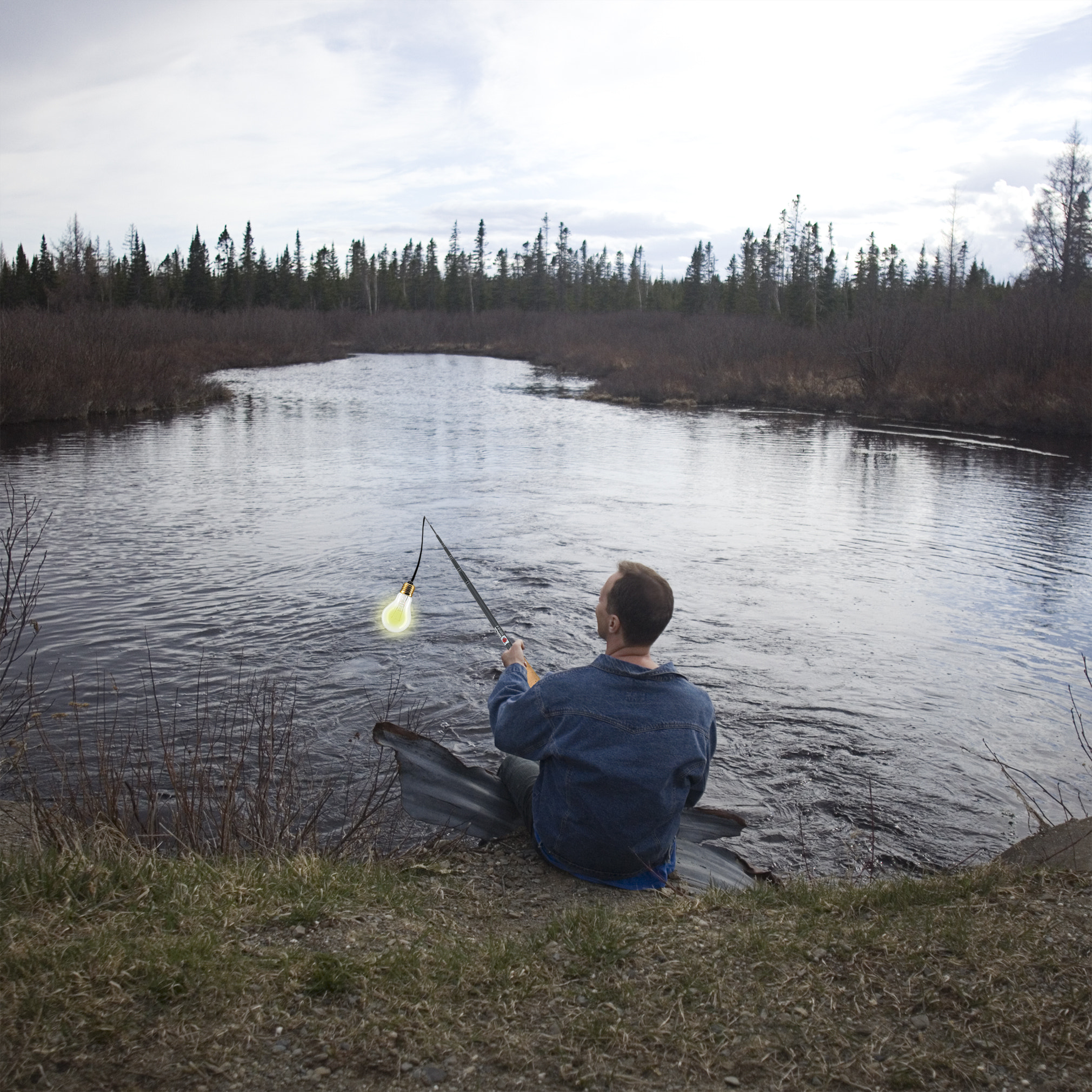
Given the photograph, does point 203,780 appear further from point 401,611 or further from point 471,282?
point 471,282

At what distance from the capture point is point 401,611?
7.54 metres

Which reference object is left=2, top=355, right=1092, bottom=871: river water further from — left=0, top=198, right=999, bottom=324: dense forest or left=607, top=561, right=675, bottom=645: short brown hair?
left=0, top=198, right=999, bottom=324: dense forest

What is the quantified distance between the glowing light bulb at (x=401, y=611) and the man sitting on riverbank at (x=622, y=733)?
1690 mm

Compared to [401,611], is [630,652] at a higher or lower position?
higher

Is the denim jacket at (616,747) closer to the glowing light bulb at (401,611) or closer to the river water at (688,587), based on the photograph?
the glowing light bulb at (401,611)

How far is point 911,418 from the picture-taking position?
32250 mm

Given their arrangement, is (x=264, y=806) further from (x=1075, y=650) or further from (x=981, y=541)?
(x=981, y=541)

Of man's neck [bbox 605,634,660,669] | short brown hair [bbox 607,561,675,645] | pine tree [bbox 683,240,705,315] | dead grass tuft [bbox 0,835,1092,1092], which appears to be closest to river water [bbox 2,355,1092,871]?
dead grass tuft [bbox 0,835,1092,1092]

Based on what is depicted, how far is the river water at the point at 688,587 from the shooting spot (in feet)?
23.5

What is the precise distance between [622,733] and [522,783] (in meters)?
1.16

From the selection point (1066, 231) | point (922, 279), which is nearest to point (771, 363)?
point (1066, 231)

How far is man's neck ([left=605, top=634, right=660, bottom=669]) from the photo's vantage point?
403 centimetres

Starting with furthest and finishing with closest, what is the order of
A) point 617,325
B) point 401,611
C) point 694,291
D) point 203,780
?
point 694,291 → point 617,325 → point 401,611 → point 203,780

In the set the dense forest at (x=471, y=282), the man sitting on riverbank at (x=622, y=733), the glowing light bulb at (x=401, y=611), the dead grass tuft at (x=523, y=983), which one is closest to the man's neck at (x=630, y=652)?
the man sitting on riverbank at (x=622, y=733)
